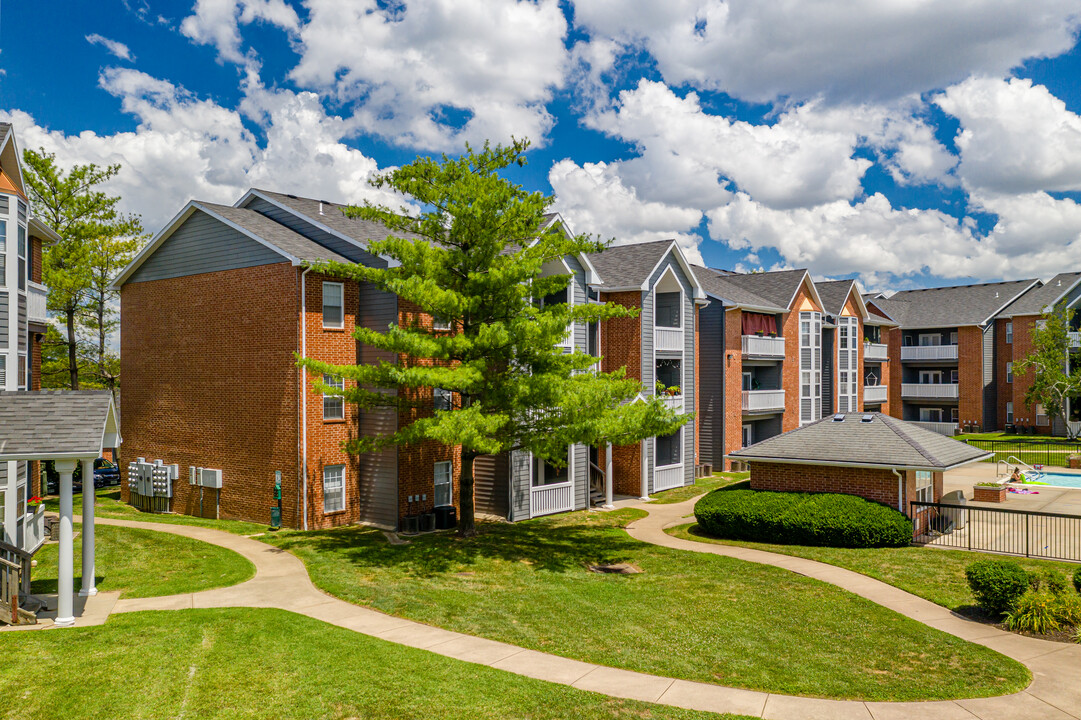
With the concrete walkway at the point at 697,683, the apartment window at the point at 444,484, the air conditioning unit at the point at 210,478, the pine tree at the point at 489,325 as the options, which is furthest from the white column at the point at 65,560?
the apartment window at the point at 444,484

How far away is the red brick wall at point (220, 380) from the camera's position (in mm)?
23219

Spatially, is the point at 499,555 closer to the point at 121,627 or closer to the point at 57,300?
the point at 121,627

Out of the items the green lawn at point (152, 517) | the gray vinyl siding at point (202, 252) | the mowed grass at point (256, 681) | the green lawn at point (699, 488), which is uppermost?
the gray vinyl siding at point (202, 252)

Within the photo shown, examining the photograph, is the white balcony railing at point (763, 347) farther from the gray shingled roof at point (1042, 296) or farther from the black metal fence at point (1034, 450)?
the gray shingled roof at point (1042, 296)

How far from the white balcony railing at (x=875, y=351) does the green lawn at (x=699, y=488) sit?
74.7ft

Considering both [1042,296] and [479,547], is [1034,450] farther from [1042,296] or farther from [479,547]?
[479,547]

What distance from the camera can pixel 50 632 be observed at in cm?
1236

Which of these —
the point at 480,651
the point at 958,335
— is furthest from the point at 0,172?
the point at 958,335

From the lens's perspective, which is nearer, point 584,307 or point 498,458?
point 584,307

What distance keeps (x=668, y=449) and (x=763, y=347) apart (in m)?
10.7

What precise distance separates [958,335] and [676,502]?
42.6 metres

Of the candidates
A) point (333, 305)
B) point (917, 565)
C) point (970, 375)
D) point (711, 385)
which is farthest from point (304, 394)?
point (970, 375)

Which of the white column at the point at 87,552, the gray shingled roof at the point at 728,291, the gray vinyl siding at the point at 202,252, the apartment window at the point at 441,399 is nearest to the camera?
the white column at the point at 87,552

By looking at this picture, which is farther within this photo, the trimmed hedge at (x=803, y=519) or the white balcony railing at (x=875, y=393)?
the white balcony railing at (x=875, y=393)
